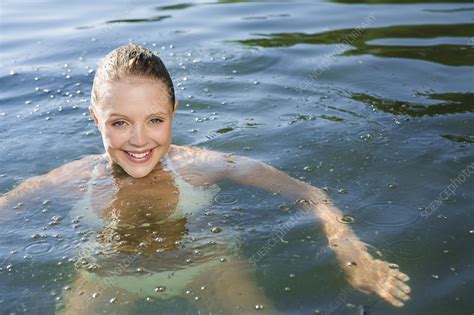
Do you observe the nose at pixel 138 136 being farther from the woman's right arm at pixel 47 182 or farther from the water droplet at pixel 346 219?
the water droplet at pixel 346 219

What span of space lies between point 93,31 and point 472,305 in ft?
25.1

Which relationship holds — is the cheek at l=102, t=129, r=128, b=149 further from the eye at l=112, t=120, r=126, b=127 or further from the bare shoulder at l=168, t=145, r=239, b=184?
the bare shoulder at l=168, t=145, r=239, b=184

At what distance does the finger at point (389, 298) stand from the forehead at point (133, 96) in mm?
1761

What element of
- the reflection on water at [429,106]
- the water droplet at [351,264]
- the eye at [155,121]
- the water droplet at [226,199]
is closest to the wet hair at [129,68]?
the eye at [155,121]

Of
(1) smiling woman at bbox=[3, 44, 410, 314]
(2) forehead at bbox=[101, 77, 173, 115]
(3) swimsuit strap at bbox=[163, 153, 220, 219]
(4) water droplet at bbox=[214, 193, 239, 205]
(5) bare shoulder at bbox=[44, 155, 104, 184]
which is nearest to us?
(1) smiling woman at bbox=[3, 44, 410, 314]

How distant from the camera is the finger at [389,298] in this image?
3.39 meters

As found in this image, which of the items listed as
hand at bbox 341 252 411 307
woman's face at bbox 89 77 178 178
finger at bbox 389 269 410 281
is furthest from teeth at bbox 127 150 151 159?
finger at bbox 389 269 410 281

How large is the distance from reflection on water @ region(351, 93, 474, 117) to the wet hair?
268 centimetres

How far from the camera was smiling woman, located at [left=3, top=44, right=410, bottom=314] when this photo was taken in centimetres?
371

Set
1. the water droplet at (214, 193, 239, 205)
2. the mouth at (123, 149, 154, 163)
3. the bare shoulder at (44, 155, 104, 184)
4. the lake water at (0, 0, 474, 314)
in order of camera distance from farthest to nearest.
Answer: the bare shoulder at (44, 155, 104, 184)
the water droplet at (214, 193, 239, 205)
the mouth at (123, 149, 154, 163)
the lake water at (0, 0, 474, 314)

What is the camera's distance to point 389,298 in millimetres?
3422

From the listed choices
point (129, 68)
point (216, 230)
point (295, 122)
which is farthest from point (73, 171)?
point (295, 122)

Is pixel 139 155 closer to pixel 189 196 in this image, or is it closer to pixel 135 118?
pixel 135 118

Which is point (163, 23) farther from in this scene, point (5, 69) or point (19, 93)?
point (19, 93)
